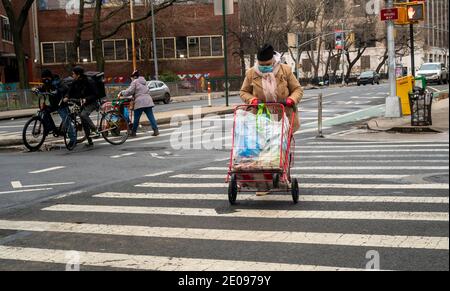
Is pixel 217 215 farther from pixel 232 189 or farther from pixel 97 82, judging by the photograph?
pixel 97 82

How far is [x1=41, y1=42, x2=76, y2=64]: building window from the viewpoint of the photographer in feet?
226

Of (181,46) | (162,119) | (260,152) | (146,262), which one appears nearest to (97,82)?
(162,119)

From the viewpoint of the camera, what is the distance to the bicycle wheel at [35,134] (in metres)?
16.2

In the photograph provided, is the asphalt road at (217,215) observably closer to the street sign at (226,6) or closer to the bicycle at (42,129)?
the bicycle at (42,129)

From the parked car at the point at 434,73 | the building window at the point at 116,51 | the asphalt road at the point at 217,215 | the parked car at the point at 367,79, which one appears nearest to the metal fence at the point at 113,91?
the building window at the point at 116,51

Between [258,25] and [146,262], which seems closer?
[146,262]

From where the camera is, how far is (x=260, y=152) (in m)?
7.96

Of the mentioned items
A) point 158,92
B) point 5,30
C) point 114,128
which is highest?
point 5,30

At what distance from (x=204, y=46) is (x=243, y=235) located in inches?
2513

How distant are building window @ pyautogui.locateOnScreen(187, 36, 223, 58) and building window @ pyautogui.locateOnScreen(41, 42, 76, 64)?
12741mm

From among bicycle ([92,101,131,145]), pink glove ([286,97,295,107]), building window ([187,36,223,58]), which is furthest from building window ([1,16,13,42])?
pink glove ([286,97,295,107])

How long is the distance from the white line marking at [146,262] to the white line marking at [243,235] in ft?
2.65

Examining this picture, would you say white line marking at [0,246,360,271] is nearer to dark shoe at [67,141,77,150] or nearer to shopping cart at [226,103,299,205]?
shopping cart at [226,103,299,205]
